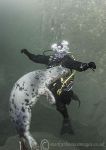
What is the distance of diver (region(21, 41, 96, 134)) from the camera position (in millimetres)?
4445

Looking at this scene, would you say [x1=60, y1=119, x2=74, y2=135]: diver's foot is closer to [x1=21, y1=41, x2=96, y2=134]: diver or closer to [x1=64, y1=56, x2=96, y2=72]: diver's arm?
[x1=21, y1=41, x2=96, y2=134]: diver

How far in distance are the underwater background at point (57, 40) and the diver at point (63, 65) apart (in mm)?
119

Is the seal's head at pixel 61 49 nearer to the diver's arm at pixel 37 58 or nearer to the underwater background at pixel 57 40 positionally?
the diver's arm at pixel 37 58

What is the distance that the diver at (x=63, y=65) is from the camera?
4.45 m

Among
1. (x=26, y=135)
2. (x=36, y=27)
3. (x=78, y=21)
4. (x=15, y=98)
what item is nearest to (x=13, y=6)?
(x=36, y=27)

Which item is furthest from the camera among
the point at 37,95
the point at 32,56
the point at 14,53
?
the point at 14,53

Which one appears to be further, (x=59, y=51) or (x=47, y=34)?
(x=47, y=34)

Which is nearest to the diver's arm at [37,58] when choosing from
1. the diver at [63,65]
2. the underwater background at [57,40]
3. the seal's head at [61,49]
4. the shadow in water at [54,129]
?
the diver at [63,65]

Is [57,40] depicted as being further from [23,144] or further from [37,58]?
[23,144]

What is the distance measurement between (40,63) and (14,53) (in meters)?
0.51

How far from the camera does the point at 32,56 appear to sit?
4.68m

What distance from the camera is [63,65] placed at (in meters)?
4.49

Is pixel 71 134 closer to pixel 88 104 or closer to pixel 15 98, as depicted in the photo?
pixel 88 104

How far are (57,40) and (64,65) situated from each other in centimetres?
66
